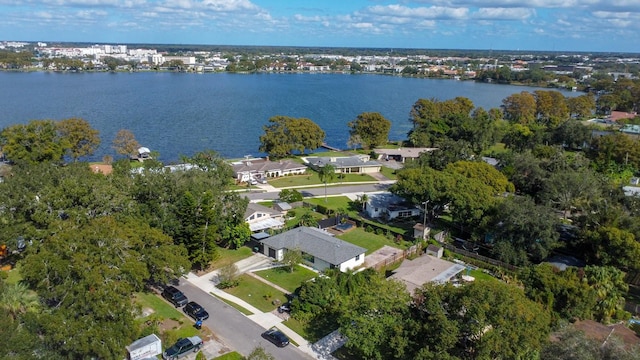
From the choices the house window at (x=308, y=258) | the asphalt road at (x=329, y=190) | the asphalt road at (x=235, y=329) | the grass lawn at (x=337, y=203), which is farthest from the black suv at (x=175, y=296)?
the asphalt road at (x=329, y=190)

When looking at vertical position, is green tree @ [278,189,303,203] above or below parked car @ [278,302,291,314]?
above

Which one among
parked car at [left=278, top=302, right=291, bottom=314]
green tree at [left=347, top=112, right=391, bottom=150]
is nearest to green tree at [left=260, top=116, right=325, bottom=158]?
green tree at [left=347, top=112, right=391, bottom=150]

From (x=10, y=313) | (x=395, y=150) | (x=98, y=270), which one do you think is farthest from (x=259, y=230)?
(x=395, y=150)

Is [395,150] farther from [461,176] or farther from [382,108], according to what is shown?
[382,108]

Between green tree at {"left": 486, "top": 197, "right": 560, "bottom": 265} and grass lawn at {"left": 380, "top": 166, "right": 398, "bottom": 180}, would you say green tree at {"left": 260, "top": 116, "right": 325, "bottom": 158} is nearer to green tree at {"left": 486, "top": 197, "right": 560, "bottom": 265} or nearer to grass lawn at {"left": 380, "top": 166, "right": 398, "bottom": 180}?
grass lawn at {"left": 380, "top": 166, "right": 398, "bottom": 180}

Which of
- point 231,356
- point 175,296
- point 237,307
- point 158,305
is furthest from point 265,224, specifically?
point 231,356

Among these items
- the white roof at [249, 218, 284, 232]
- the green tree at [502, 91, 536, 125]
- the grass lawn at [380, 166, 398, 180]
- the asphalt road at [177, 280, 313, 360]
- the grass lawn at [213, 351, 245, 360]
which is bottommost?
the asphalt road at [177, 280, 313, 360]

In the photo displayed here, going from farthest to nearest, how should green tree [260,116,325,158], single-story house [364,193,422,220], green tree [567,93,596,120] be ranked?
green tree [567,93,596,120] → green tree [260,116,325,158] → single-story house [364,193,422,220]
